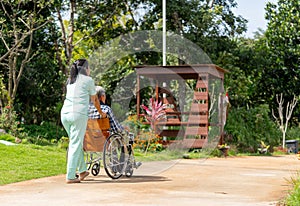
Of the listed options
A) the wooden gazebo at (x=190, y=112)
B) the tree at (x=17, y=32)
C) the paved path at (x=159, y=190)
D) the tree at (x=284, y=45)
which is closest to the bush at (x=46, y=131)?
the tree at (x=17, y=32)

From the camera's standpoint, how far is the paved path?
19.0 ft

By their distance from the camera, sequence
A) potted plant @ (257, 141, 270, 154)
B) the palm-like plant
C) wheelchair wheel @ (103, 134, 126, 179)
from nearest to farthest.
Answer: wheelchair wheel @ (103, 134, 126, 179), the palm-like plant, potted plant @ (257, 141, 270, 154)

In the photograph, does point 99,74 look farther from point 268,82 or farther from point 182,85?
point 268,82

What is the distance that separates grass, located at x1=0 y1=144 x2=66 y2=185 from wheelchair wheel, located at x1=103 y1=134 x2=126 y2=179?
1.03 m

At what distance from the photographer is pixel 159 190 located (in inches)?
263

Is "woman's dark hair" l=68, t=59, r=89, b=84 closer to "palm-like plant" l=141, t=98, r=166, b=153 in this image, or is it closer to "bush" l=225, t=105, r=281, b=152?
"palm-like plant" l=141, t=98, r=166, b=153

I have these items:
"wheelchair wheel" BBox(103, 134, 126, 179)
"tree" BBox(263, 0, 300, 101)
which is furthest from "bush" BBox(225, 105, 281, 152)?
"wheelchair wheel" BBox(103, 134, 126, 179)

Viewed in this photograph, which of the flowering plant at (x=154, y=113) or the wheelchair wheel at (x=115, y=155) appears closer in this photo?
the wheelchair wheel at (x=115, y=155)

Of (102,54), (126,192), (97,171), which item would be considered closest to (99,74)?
(102,54)

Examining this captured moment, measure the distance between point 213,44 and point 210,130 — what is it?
457 centimetres

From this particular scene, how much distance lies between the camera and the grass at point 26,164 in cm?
796

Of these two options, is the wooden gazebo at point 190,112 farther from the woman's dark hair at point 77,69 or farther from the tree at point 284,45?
the woman's dark hair at point 77,69

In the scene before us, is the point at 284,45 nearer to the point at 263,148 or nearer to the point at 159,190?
the point at 263,148

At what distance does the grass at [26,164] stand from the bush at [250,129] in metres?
5.96
